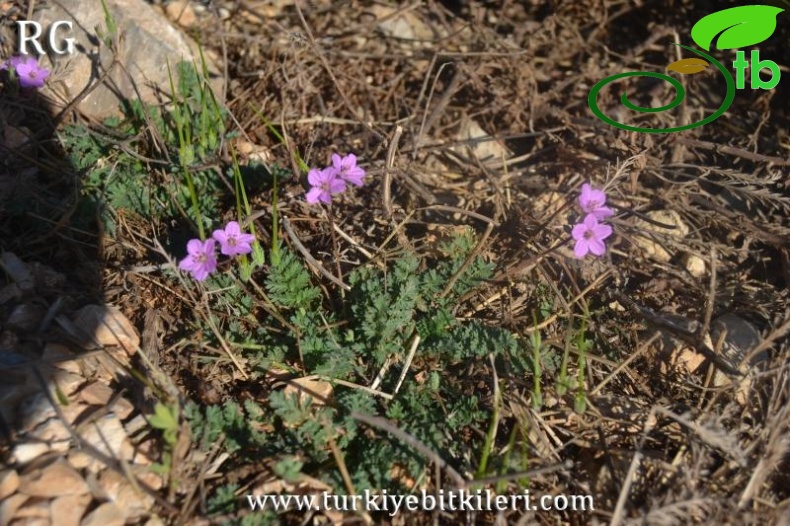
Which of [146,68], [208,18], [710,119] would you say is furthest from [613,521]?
[208,18]

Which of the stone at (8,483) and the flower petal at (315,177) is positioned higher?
the flower petal at (315,177)

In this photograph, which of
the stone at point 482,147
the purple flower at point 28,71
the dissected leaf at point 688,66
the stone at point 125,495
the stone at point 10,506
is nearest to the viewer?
the stone at point 10,506

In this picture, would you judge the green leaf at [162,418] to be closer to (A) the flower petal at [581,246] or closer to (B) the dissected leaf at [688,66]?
(A) the flower petal at [581,246]

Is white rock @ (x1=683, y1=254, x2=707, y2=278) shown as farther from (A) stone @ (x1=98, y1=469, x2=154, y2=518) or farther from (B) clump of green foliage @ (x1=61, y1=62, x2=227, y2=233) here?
(A) stone @ (x1=98, y1=469, x2=154, y2=518)

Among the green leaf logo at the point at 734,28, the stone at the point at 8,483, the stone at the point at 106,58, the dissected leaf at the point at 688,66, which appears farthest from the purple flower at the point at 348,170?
the green leaf logo at the point at 734,28

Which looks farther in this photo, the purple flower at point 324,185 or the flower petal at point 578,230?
the purple flower at point 324,185

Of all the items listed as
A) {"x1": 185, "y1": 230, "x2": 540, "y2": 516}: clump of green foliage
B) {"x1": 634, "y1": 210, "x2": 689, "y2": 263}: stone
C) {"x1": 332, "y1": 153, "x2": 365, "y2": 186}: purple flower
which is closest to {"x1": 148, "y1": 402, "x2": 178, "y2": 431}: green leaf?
{"x1": 185, "y1": 230, "x2": 540, "y2": 516}: clump of green foliage
